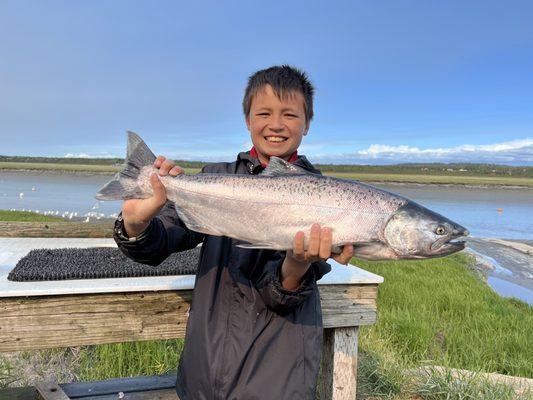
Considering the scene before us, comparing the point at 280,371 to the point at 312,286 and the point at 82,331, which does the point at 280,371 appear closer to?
the point at 312,286

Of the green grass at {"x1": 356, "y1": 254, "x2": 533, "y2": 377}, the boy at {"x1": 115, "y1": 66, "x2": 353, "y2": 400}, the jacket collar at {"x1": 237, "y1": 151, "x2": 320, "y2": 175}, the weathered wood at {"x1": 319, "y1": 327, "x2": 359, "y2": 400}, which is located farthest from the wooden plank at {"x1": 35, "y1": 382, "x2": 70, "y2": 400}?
the green grass at {"x1": 356, "y1": 254, "x2": 533, "y2": 377}

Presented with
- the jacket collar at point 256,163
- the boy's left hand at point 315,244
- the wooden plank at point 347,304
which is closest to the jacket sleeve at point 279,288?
the boy's left hand at point 315,244

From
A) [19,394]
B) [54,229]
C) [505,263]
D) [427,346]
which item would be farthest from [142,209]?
[505,263]

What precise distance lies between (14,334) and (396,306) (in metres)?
7.93

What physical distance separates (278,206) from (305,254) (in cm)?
→ 38

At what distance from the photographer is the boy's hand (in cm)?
278

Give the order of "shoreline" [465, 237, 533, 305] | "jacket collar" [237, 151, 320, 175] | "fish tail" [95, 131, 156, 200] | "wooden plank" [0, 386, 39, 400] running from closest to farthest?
"fish tail" [95, 131, 156, 200]
"jacket collar" [237, 151, 320, 175]
"wooden plank" [0, 386, 39, 400]
"shoreline" [465, 237, 533, 305]

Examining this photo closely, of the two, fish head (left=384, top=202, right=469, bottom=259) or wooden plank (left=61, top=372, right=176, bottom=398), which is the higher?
fish head (left=384, top=202, right=469, bottom=259)

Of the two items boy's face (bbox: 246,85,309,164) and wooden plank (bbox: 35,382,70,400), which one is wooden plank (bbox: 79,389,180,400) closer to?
wooden plank (bbox: 35,382,70,400)

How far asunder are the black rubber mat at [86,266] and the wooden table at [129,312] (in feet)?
0.32

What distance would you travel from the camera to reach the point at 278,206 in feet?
9.84

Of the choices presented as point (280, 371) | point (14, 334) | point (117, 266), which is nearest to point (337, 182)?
point (280, 371)

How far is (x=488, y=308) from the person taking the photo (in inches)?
393

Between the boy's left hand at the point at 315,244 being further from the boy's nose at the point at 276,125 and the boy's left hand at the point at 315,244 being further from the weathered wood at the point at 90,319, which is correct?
the weathered wood at the point at 90,319
